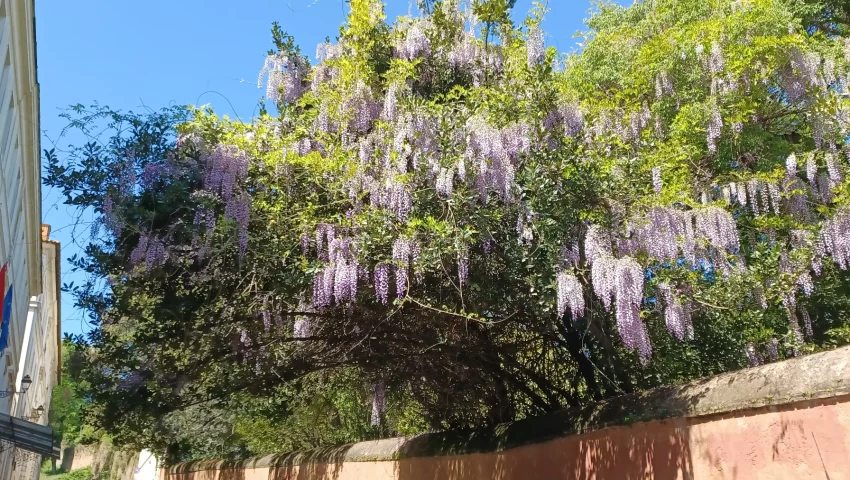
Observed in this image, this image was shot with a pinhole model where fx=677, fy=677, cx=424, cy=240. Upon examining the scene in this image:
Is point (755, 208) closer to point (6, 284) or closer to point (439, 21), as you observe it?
point (439, 21)

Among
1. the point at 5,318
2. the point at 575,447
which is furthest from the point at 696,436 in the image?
the point at 5,318

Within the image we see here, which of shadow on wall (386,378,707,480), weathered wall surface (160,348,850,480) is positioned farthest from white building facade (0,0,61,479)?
weathered wall surface (160,348,850,480)

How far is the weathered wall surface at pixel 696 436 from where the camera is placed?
4.91 meters

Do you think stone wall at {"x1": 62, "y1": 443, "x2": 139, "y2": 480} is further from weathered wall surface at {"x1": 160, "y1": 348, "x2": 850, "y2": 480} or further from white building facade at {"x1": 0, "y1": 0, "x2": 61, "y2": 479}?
weathered wall surface at {"x1": 160, "y1": 348, "x2": 850, "y2": 480}

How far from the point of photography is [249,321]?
7.74 m

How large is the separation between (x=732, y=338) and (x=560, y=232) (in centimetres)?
367

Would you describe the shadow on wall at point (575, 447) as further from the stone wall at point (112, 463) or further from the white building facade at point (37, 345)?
the stone wall at point (112, 463)

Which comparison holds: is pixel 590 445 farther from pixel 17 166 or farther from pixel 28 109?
pixel 28 109

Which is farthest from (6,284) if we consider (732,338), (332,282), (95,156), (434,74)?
(732,338)

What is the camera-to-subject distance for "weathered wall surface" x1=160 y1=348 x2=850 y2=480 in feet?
16.1

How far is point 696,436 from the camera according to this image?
5.95m

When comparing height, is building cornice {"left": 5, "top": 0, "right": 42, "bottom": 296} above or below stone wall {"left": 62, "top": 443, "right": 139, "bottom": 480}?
above

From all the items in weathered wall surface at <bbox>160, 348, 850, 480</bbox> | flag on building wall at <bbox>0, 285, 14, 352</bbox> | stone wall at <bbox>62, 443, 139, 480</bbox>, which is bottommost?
weathered wall surface at <bbox>160, 348, 850, 480</bbox>

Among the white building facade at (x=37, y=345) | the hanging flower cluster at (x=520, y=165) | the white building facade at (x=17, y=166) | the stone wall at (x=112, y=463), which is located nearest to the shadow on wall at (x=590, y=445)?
the hanging flower cluster at (x=520, y=165)
